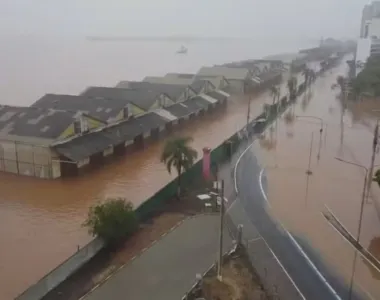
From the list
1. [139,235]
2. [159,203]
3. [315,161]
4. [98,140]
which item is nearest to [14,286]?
[139,235]

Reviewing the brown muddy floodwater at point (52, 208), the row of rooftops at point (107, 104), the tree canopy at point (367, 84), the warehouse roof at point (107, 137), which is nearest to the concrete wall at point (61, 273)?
the brown muddy floodwater at point (52, 208)

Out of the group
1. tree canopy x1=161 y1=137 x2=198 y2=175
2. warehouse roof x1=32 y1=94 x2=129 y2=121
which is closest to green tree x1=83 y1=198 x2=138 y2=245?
tree canopy x1=161 y1=137 x2=198 y2=175

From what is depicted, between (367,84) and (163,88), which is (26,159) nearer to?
(163,88)

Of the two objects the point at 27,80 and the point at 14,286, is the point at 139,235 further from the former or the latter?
the point at 27,80

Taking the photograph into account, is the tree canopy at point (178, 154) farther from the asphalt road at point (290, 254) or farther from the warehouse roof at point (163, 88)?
the warehouse roof at point (163, 88)

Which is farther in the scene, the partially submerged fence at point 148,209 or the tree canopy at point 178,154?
the tree canopy at point 178,154

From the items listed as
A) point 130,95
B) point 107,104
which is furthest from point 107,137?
point 130,95

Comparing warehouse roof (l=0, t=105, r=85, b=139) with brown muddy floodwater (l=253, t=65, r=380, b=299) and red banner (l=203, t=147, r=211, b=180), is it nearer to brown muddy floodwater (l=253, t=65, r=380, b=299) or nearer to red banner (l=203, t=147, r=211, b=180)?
red banner (l=203, t=147, r=211, b=180)
